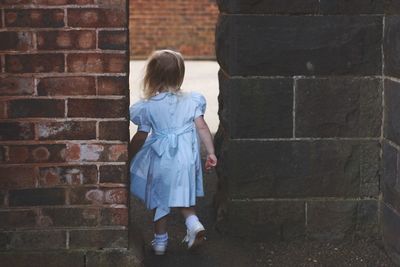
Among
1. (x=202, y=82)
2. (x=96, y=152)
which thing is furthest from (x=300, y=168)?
(x=202, y=82)

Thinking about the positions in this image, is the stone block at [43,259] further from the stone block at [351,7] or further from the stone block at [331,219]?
the stone block at [351,7]

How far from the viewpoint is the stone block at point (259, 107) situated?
4.23 m

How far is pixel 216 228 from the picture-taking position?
4.60 meters

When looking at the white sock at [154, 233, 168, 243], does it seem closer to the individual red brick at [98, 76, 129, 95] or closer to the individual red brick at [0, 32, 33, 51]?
the individual red brick at [98, 76, 129, 95]

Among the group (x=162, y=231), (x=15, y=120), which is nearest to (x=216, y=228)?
(x=162, y=231)

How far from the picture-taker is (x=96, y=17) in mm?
3467

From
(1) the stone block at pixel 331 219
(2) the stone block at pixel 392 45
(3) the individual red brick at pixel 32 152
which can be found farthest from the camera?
(1) the stone block at pixel 331 219

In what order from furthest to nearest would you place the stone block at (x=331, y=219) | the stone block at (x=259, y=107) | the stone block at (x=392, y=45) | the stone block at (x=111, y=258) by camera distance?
the stone block at (x=331, y=219), the stone block at (x=259, y=107), the stone block at (x=392, y=45), the stone block at (x=111, y=258)

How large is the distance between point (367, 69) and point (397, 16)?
36cm

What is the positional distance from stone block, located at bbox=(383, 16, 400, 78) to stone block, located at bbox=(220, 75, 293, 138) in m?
0.53

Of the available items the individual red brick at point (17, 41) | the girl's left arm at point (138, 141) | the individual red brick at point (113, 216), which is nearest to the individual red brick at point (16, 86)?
the individual red brick at point (17, 41)

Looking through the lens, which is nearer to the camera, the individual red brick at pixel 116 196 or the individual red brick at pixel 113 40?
the individual red brick at pixel 113 40

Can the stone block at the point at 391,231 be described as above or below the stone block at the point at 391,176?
below

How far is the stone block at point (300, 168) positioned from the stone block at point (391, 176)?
0.10 m
